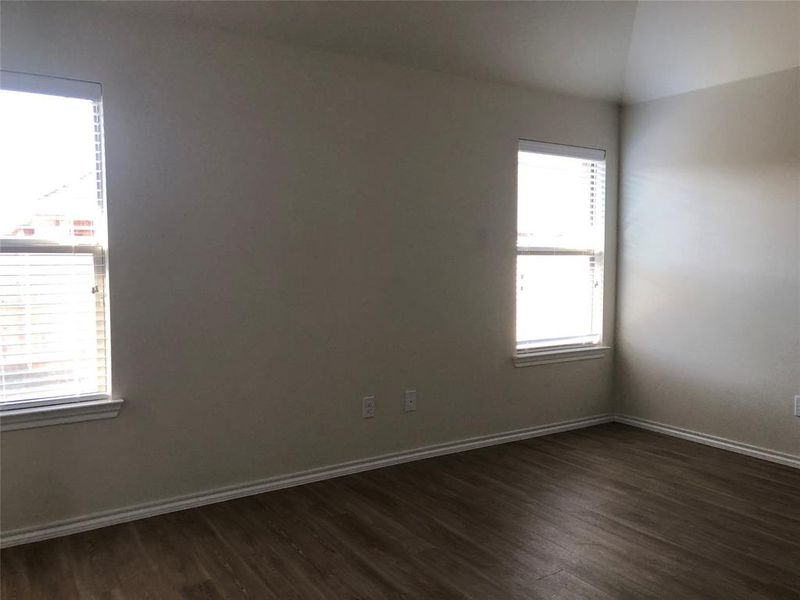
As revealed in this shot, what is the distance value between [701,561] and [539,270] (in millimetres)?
2192

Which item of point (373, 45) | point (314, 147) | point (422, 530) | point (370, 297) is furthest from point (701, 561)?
point (373, 45)

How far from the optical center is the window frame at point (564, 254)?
13.8ft

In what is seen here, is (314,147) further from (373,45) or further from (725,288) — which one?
(725,288)

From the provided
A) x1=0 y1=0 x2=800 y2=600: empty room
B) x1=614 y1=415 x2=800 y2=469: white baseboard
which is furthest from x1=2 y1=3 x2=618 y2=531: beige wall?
x1=614 y1=415 x2=800 y2=469: white baseboard

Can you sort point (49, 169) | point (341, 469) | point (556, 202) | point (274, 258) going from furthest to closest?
1. point (556, 202)
2. point (341, 469)
3. point (274, 258)
4. point (49, 169)

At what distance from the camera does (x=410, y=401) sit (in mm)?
3783

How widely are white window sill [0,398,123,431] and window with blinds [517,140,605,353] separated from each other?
2543mm

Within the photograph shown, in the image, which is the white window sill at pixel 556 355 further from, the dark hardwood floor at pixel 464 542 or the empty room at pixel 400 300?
the dark hardwood floor at pixel 464 542

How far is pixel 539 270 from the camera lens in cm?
434

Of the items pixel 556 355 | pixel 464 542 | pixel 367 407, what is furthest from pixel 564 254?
pixel 464 542

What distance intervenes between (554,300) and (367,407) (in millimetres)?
1622

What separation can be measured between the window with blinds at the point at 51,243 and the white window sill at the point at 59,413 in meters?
0.04

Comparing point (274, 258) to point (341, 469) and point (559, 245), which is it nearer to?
point (341, 469)

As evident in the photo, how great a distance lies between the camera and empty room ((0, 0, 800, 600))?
2.67 m
